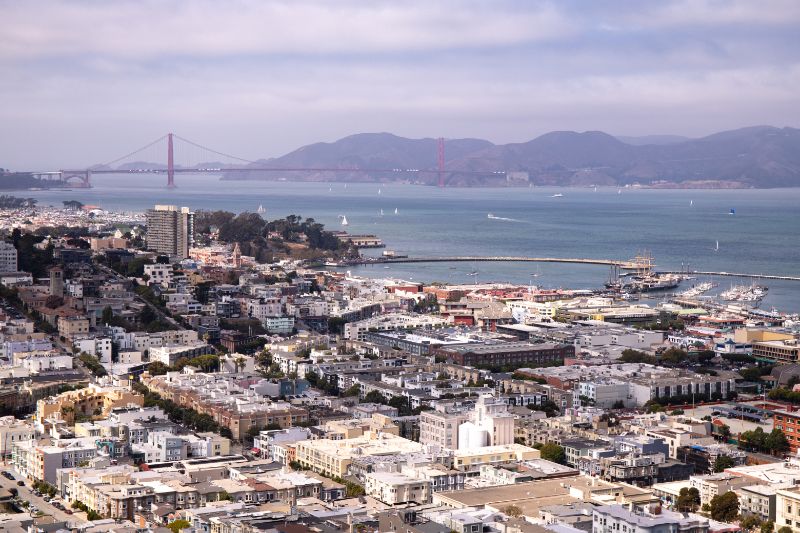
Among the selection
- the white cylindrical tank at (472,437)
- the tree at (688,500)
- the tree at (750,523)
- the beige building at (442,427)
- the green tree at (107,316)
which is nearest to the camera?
the tree at (750,523)

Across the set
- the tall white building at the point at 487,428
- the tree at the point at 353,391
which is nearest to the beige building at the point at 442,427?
the tall white building at the point at 487,428

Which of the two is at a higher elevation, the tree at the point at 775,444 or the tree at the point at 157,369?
the tree at the point at 157,369

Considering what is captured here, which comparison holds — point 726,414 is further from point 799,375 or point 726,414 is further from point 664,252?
point 664,252

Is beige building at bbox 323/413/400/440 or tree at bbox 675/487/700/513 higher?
beige building at bbox 323/413/400/440

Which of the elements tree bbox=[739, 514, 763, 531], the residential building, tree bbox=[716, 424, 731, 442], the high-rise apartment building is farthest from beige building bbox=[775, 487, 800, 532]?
the high-rise apartment building

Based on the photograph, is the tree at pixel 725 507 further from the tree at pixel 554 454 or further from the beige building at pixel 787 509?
the tree at pixel 554 454

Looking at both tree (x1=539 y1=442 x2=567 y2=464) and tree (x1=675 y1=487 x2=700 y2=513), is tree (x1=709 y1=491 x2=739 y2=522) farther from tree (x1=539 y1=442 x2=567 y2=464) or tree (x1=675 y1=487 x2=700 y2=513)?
tree (x1=539 y1=442 x2=567 y2=464)

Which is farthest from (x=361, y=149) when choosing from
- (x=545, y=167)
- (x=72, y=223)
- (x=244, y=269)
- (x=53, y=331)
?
(x=53, y=331)
